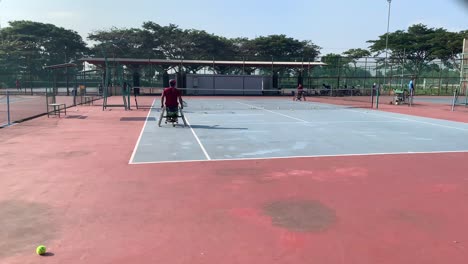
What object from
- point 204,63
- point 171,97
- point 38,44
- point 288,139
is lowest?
point 288,139

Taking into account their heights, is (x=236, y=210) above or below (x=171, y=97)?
below

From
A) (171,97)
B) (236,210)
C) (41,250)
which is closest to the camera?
(41,250)

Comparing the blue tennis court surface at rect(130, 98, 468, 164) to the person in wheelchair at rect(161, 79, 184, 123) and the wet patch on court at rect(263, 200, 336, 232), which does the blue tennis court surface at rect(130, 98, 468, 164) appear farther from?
the wet patch on court at rect(263, 200, 336, 232)

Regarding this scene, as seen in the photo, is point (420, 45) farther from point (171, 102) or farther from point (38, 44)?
point (38, 44)

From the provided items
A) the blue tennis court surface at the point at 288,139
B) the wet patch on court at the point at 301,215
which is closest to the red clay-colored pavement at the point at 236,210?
the wet patch on court at the point at 301,215

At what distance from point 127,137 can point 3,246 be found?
7773mm

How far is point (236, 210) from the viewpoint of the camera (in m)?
5.37

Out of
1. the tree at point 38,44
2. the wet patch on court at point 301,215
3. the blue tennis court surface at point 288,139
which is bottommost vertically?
the wet patch on court at point 301,215

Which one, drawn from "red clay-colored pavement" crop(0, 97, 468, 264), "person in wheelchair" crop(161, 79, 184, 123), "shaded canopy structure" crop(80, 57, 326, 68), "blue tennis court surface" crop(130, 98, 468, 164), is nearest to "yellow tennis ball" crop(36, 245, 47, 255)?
"red clay-colored pavement" crop(0, 97, 468, 264)

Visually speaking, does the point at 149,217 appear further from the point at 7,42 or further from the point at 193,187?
the point at 7,42

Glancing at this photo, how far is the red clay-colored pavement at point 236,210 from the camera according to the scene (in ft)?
13.5

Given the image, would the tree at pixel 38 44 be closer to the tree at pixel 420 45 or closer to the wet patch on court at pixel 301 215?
the tree at pixel 420 45

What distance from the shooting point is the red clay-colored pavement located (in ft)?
13.5

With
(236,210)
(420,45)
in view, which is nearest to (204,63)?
(420,45)
